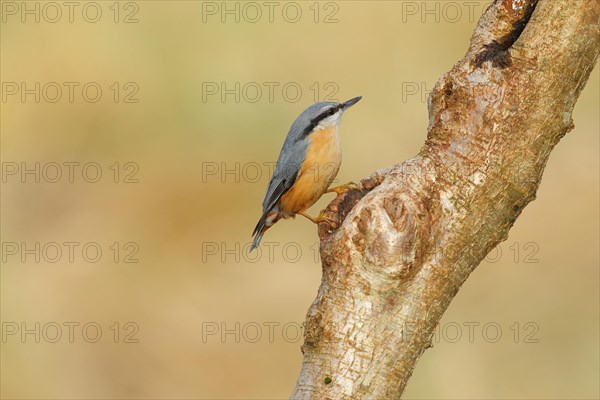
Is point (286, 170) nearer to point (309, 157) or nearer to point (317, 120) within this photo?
point (309, 157)

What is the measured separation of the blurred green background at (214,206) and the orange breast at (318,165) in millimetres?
1928

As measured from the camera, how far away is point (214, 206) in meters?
8.79

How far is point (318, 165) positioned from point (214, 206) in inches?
130

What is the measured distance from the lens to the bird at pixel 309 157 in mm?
5641

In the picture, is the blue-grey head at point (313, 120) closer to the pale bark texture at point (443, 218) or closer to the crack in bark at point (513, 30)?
the crack in bark at point (513, 30)

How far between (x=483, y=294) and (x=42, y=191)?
472cm

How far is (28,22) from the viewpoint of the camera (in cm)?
977

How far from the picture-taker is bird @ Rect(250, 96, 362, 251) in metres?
5.64

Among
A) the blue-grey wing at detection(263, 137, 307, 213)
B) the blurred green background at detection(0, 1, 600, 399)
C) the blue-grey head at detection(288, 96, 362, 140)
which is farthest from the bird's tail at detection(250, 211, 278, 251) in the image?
the blurred green background at detection(0, 1, 600, 399)

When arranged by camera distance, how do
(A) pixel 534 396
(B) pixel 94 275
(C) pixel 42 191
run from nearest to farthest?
(A) pixel 534 396, (B) pixel 94 275, (C) pixel 42 191

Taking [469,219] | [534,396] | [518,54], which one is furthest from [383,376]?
[534,396]

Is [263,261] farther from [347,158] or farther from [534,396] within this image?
[534,396]

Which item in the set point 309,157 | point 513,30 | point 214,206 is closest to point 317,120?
point 309,157

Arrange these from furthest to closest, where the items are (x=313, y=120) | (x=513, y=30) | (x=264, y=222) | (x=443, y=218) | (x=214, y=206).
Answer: (x=214, y=206) → (x=264, y=222) → (x=313, y=120) → (x=513, y=30) → (x=443, y=218)
